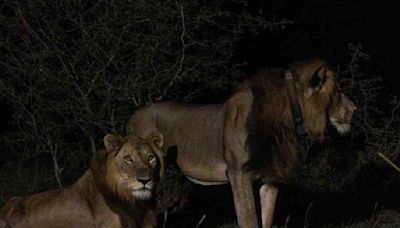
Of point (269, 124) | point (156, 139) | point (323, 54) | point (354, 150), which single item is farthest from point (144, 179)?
point (323, 54)

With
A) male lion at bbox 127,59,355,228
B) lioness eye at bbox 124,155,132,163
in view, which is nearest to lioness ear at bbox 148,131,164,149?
lioness eye at bbox 124,155,132,163

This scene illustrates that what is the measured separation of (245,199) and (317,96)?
2.52ft

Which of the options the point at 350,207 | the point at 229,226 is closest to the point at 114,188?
the point at 229,226

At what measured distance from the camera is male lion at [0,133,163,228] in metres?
5.02

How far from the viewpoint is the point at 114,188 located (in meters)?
5.08

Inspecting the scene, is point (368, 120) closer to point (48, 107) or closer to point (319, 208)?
point (319, 208)

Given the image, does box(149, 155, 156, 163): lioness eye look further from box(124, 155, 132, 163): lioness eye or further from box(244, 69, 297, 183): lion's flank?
box(244, 69, 297, 183): lion's flank

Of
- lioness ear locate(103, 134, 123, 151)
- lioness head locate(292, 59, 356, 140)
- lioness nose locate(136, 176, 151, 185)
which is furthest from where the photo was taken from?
lioness head locate(292, 59, 356, 140)

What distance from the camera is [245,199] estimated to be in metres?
5.87

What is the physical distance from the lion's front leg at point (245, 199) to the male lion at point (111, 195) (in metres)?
0.80

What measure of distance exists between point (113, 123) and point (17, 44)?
110 cm

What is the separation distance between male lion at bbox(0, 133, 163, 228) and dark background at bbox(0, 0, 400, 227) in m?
1.43

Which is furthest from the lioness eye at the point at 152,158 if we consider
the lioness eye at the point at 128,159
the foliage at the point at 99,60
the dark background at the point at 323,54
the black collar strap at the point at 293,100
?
the foliage at the point at 99,60

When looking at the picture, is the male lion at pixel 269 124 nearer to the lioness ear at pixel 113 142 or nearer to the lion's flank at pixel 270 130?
the lion's flank at pixel 270 130
